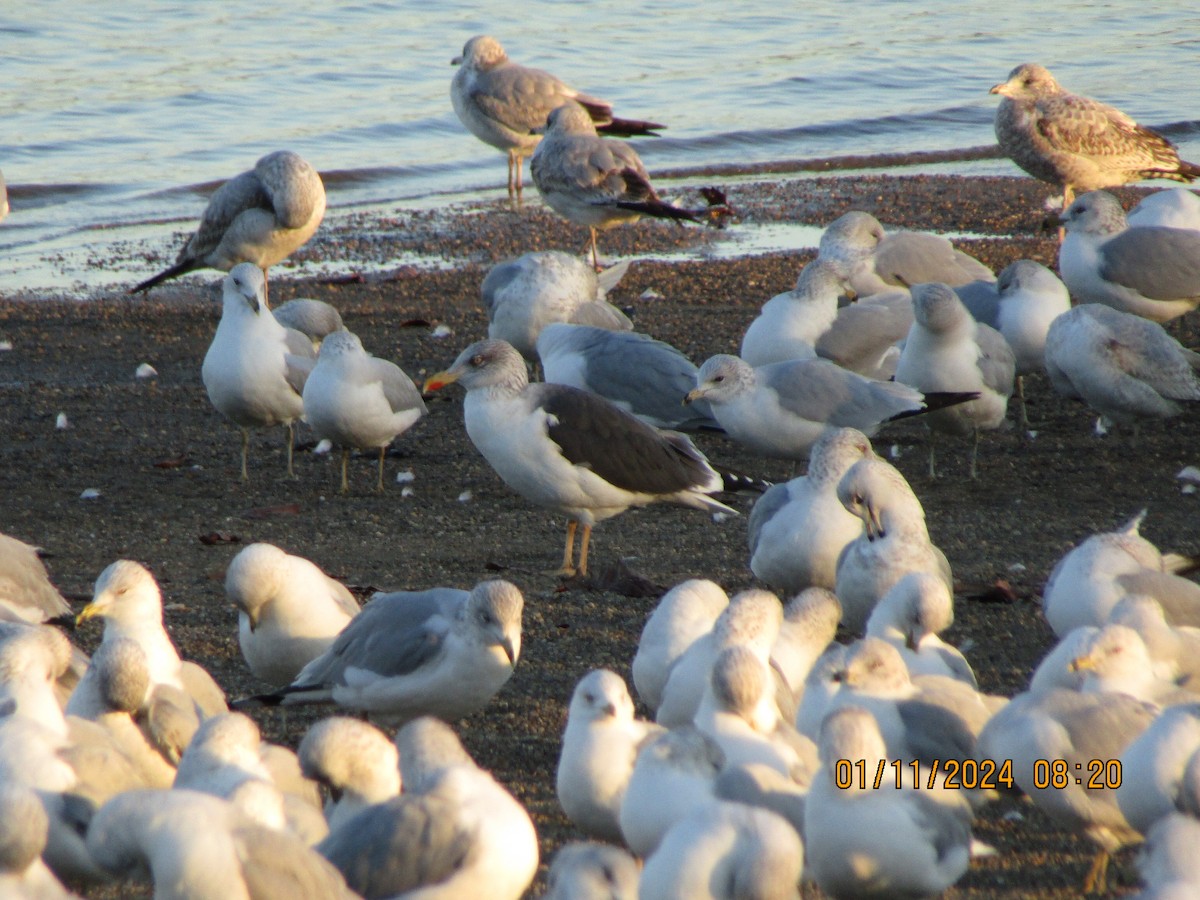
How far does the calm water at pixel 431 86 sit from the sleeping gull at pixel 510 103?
62cm

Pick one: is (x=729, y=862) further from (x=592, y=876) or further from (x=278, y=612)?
(x=278, y=612)

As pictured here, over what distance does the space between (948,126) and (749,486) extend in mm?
14056

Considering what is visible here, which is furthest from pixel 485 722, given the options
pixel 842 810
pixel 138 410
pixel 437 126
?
pixel 437 126

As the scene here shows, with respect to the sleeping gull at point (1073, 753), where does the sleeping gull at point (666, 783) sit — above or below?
above

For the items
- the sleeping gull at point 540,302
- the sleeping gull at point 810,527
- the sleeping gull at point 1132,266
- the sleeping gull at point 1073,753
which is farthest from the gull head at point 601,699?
the sleeping gull at point 1132,266

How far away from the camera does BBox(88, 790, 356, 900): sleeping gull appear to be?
3.34 m

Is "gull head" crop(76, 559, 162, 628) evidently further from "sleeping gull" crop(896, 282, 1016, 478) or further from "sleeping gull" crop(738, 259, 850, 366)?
"sleeping gull" crop(738, 259, 850, 366)

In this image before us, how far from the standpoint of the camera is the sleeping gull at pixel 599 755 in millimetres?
4410

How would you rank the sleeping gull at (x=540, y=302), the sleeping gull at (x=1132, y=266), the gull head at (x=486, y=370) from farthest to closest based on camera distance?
the sleeping gull at (x=540, y=302), the sleeping gull at (x=1132, y=266), the gull head at (x=486, y=370)

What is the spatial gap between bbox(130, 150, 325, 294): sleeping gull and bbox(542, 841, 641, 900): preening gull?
947cm

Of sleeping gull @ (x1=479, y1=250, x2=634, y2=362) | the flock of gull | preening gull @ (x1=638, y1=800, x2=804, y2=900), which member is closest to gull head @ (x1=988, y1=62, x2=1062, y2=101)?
the flock of gull

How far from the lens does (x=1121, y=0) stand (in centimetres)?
2853

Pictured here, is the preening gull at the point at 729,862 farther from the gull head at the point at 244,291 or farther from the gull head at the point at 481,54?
the gull head at the point at 481,54

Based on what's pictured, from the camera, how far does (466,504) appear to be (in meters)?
8.15
